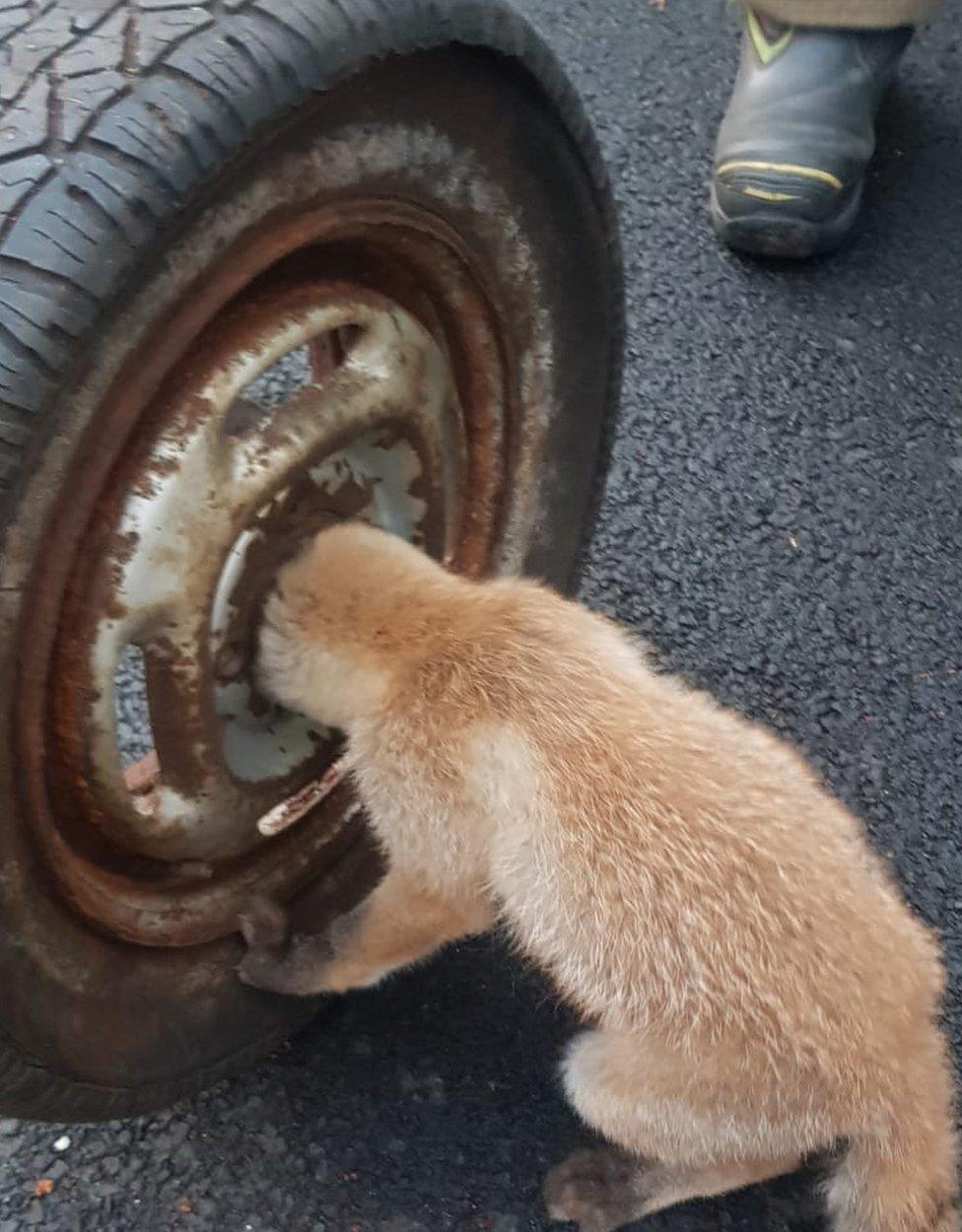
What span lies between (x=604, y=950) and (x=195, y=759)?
35 centimetres

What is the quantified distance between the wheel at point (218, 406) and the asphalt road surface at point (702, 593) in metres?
0.14

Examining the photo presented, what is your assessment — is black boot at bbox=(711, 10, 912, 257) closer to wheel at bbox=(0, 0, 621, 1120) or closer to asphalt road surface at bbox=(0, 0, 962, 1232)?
asphalt road surface at bbox=(0, 0, 962, 1232)

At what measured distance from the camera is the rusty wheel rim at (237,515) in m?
0.85

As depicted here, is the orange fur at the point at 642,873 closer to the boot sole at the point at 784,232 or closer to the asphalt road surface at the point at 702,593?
the asphalt road surface at the point at 702,593

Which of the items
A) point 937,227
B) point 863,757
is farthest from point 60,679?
point 937,227

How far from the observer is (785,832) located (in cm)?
97

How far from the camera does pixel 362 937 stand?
44.3 inches

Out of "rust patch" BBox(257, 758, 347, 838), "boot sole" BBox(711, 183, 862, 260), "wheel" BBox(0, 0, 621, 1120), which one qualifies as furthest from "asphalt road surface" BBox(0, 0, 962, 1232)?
"rust patch" BBox(257, 758, 347, 838)

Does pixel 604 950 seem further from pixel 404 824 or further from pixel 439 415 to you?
pixel 439 415

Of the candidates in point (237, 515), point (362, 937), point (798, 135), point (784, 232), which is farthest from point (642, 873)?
point (798, 135)

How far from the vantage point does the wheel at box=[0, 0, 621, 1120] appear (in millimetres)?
749

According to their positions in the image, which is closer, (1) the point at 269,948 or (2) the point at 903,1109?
(2) the point at 903,1109

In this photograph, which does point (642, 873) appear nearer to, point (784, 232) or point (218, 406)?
point (218, 406)

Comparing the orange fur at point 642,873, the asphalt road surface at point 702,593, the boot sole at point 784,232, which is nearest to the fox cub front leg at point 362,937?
the orange fur at point 642,873
